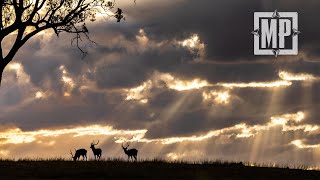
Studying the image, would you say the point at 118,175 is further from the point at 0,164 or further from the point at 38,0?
the point at 38,0

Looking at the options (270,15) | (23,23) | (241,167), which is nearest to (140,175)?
(241,167)

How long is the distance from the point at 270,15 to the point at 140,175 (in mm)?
18357

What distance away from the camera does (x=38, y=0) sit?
A: 42.9m

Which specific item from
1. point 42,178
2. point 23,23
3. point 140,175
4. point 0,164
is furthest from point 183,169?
point 23,23

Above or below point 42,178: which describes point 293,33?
above

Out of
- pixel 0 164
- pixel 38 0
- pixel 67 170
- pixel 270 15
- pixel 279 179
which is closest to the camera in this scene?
pixel 279 179

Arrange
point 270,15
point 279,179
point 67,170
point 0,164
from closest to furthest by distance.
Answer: point 279,179
point 67,170
point 0,164
point 270,15

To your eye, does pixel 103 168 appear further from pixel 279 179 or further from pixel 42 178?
pixel 279 179

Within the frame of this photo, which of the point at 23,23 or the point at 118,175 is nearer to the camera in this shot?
the point at 118,175

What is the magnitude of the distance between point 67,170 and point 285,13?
69.7ft

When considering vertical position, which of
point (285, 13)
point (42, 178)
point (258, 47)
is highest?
point (285, 13)

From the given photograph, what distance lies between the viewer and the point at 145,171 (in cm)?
3422

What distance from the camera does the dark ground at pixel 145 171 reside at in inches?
1307

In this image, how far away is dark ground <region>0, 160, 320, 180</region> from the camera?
3319 cm
